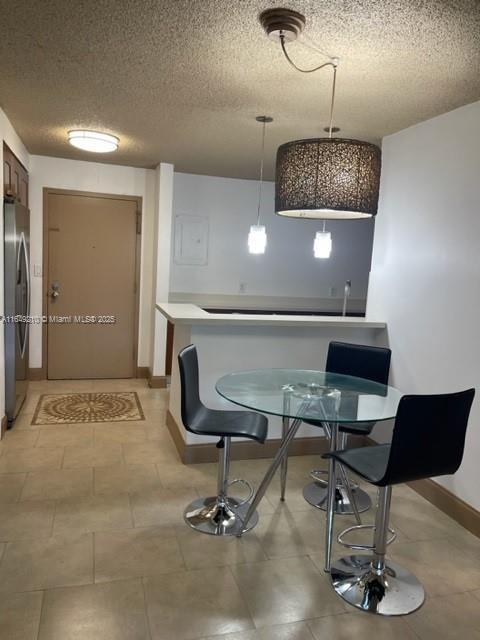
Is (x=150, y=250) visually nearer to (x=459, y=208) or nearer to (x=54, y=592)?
(x=459, y=208)

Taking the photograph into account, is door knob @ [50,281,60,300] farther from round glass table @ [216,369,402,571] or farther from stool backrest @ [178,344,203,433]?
round glass table @ [216,369,402,571]

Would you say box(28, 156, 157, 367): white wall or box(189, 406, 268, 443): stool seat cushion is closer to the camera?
box(189, 406, 268, 443): stool seat cushion

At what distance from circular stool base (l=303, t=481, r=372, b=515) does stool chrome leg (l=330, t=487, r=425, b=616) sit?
56cm

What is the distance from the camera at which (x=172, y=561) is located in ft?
7.24

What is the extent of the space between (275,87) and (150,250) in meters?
2.88

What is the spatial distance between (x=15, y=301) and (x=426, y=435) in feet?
9.84

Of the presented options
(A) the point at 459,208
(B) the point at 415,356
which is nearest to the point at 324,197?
(A) the point at 459,208

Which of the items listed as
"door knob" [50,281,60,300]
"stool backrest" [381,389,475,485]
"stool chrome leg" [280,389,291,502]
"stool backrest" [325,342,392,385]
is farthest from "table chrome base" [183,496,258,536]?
→ "door knob" [50,281,60,300]

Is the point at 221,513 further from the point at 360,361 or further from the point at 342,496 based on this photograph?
the point at 360,361

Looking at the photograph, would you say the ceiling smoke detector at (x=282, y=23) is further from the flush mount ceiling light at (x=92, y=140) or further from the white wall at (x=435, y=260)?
the flush mount ceiling light at (x=92, y=140)

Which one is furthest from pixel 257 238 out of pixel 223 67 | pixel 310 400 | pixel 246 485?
pixel 246 485

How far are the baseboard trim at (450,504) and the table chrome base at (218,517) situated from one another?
1079 mm

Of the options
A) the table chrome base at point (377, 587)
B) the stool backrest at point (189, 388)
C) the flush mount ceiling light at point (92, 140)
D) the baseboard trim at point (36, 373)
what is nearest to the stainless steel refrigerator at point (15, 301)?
the flush mount ceiling light at point (92, 140)

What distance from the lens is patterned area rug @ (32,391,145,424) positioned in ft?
13.1
